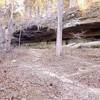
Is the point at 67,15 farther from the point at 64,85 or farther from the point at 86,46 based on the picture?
the point at 64,85

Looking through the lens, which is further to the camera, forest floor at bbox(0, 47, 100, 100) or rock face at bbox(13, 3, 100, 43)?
rock face at bbox(13, 3, 100, 43)

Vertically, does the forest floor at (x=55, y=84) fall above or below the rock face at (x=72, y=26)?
below

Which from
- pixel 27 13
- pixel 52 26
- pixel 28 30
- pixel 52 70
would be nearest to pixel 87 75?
pixel 52 70

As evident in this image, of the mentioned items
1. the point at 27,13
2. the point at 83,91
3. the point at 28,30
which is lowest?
the point at 83,91

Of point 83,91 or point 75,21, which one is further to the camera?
point 75,21

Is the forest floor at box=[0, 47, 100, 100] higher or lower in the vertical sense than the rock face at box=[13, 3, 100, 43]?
lower

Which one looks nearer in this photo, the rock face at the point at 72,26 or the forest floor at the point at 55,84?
the forest floor at the point at 55,84

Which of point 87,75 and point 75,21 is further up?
point 75,21

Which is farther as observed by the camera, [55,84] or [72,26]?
[72,26]

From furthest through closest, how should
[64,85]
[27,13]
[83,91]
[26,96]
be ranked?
[27,13] < [64,85] < [83,91] < [26,96]

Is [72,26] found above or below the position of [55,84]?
above

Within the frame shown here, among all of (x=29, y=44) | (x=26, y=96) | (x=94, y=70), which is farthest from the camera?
(x=29, y=44)

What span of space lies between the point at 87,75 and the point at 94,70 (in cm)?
125

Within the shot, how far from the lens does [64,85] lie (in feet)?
33.0
